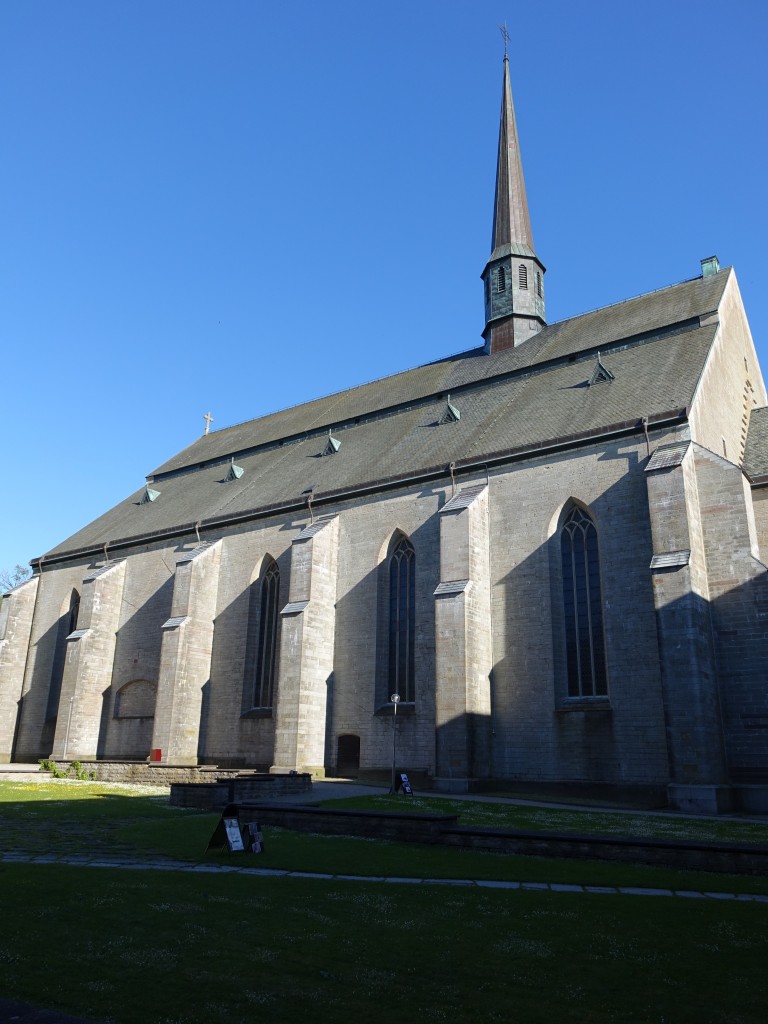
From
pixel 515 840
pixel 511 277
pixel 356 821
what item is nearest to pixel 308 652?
pixel 356 821

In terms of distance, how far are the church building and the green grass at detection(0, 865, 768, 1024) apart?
1263 centimetres

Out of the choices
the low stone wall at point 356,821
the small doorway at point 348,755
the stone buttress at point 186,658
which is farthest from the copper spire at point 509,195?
the low stone wall at point 356,821

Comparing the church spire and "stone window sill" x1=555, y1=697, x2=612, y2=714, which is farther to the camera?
→ the church spire

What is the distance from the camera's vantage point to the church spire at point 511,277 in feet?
114

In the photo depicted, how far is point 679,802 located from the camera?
18.9m

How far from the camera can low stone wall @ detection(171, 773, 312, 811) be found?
18484 mm

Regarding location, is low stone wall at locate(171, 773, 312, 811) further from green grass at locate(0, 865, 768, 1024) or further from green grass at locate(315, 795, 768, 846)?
green grass at locate(0, 865, 768, 1024)

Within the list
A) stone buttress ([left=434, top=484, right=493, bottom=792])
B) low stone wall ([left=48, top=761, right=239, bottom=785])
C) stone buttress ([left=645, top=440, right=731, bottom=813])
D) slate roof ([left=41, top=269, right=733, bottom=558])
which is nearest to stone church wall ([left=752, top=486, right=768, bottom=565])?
stone buttress ([left=645, top=440, right=731, bottom=813])

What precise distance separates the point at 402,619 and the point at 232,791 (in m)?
9.76

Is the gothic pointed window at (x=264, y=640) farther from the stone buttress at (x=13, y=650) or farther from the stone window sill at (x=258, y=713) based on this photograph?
the stone buttress at (x=13, y=650)

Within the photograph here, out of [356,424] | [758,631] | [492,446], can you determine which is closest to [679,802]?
[758,631]

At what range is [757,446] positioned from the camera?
2662 centimetres

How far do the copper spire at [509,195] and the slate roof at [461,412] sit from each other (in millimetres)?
4807

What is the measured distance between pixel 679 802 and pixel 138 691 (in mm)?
22443
